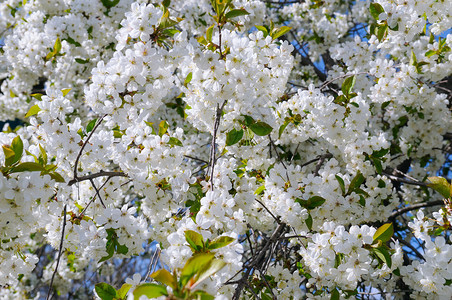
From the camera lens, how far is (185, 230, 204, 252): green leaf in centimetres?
175

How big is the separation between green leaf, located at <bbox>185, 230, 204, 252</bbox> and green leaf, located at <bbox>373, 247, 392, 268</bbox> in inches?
33.5

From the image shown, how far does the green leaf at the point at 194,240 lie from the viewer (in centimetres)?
175

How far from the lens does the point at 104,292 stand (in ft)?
6.34

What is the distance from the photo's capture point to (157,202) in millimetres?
2557

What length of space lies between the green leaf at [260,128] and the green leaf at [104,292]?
111 centimetres

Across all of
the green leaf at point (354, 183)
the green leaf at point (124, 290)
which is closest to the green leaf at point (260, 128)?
the green leaf at point (354, 183)

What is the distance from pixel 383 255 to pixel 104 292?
1.29 metres

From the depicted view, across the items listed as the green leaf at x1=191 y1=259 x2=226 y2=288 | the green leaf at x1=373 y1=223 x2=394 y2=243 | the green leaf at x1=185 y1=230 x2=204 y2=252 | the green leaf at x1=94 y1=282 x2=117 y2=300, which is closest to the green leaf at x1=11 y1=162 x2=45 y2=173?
the green leaf at x1=94 y1=282 x2=117 y2=300

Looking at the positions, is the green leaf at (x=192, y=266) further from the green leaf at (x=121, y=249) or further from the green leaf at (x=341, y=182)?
the green leaf at (x=341, y=182)

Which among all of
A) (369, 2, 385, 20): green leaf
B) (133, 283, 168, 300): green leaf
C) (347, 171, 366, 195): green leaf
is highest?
(369, 2, 385, 20): green leaf

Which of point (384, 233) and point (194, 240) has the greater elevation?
point (194, 240)

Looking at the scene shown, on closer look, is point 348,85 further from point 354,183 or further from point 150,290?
point 150,290

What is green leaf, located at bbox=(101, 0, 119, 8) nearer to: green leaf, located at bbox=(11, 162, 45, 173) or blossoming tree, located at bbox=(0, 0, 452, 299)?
blossoming tree, located at bbox=(0, 0, 452, 299)

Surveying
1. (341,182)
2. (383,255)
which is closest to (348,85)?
(341,182)
